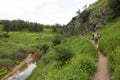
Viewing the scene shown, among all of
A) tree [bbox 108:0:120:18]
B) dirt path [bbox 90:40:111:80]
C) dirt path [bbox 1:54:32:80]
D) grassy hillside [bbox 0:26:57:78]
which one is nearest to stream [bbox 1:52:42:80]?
dirt path [bbox 1:54:32:80]

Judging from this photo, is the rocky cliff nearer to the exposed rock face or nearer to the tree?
the exposed rock face

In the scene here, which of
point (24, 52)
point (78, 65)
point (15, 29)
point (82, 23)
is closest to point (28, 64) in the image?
point (24, 52)

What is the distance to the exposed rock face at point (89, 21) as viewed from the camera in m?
68.8

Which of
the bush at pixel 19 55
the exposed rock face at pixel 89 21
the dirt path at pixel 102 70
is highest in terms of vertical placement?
the exposed rock face at pixel 89 21

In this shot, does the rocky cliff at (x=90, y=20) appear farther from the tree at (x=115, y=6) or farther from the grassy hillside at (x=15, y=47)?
the grassy hillside at (x=15, y=47)

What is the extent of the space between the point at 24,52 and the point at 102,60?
8915 cm

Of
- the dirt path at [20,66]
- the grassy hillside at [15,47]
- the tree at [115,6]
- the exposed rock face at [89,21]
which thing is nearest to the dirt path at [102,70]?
the tree at [115,6]

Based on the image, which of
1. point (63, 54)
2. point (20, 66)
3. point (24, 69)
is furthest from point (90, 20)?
point (63, 54)

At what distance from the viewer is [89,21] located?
7888 cm

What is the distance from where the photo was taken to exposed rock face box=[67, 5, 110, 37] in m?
68.8

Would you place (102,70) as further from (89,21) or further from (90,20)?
(89,21)

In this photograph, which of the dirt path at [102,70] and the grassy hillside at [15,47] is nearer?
the dirt path at [102,70]

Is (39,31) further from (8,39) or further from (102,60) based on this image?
(102,60)

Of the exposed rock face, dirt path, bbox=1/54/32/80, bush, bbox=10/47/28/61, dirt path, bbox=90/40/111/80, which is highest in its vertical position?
the exposed rock face
